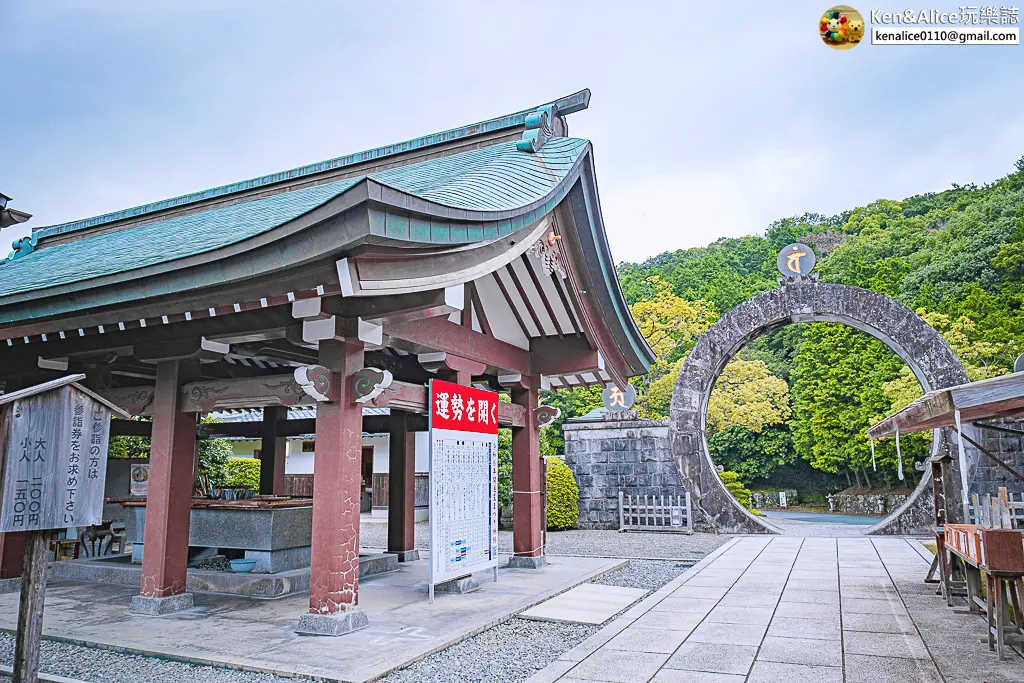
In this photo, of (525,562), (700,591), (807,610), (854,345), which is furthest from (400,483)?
(854,345)

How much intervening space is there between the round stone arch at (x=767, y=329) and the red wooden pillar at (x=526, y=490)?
6.53m

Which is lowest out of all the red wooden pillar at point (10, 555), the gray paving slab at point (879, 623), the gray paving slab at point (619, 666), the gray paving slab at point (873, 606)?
the gray paving slab at point (873, 606)

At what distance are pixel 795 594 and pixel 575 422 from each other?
8.95m

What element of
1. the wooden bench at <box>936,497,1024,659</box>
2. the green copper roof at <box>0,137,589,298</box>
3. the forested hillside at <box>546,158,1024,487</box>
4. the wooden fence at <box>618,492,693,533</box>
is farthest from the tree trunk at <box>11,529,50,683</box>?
the forested hillside at <box>546,158,1024,487</box>

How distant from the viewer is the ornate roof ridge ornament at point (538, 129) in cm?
725

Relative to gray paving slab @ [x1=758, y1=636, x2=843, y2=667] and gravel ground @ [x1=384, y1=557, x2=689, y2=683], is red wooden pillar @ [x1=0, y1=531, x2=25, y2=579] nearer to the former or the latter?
gravel ground @ [x1=384, y1=557, x2=689, y2=683]

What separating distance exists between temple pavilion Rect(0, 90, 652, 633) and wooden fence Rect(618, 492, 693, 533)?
5.84 meters

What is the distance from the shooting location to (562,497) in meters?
15.1

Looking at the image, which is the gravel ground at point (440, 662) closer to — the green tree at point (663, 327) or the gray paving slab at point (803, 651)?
the gray paving slab at point (803, 651)

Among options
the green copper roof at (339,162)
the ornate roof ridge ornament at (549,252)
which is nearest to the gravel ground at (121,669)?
the ornate roof ridge ornament at (549,252)

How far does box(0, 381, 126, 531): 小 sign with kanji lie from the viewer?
314cm

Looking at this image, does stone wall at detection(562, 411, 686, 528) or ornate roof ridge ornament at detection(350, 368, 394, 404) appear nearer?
ornate roof ridge ornament at detection(350, 368, 394, 404)

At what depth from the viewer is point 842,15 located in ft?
29.7

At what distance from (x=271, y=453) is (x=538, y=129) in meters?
6.32
